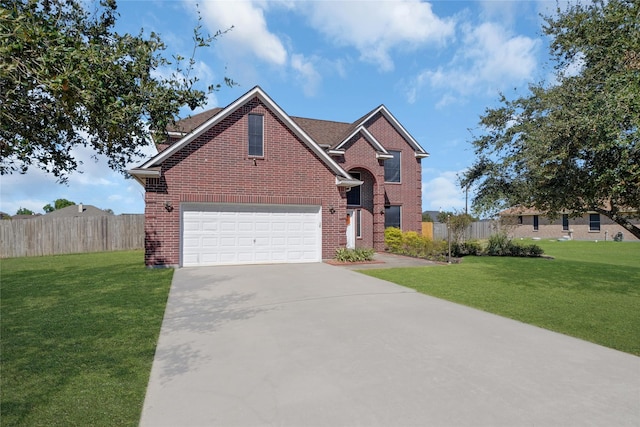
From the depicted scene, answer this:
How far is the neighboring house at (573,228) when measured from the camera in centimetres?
3369

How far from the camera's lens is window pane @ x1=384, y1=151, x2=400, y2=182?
21.5 metres

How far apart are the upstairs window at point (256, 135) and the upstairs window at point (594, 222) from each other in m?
34.9

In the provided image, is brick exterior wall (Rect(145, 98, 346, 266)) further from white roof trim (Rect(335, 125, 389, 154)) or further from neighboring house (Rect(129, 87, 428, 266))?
white roof trim (Rect(335, 125, 389, 154))

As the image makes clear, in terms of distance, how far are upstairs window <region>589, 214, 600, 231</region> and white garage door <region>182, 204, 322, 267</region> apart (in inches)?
1280

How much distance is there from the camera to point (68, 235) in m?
21.0

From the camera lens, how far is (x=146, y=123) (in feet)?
17.1

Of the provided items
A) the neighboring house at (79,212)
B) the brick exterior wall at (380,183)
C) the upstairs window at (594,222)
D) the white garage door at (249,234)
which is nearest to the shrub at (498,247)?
the brick exterior wall at (380,183)

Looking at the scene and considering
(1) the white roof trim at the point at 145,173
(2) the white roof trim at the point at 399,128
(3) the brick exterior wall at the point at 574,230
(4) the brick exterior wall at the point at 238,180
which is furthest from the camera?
(3) the brick exterior wall at the point at 574,230

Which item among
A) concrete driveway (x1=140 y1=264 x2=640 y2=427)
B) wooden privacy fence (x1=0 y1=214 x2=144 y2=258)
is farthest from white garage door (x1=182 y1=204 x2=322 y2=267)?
wooden privacy fence (x1=0 y1=214 x2=144 y2=258)

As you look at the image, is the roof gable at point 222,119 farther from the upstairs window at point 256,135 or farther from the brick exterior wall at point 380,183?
the brick exterior wall at point 380,183

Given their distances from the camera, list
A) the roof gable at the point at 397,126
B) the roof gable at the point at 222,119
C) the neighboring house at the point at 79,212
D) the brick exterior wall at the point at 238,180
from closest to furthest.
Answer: the roof gable at the point at 222,119 < the brick exterior wall at the point at 238,180 < the roof gable at the point at 397,126 < the neighboring house at the point at 79,212

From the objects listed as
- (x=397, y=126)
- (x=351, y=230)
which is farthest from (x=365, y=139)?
(x=351, y=230)

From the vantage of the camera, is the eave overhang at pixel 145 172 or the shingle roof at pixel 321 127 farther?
the shingle roof at pixel 321 127

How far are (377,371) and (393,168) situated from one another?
18455 millimetres
